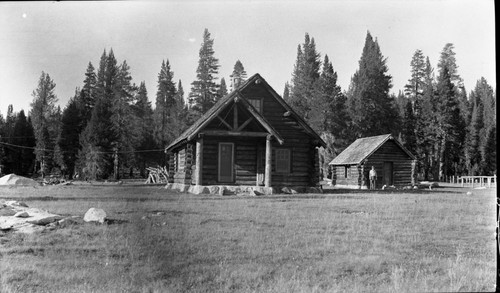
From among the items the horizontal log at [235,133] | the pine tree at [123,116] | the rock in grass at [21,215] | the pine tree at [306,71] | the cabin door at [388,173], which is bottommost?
the rock in grass at [21,215]

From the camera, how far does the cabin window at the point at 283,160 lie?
60.9ft

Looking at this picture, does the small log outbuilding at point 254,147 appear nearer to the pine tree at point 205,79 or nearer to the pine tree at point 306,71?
the pine tree at point 306,71

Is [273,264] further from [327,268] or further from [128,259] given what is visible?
[128,259]

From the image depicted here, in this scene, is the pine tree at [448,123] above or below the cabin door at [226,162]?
above

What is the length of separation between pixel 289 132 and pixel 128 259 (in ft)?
45.1

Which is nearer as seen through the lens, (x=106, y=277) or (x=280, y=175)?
(x=106, y=277)

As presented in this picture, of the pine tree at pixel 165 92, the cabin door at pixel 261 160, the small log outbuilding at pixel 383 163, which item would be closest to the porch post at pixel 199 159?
the cabin door at pixel 261 160

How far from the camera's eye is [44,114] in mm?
5586

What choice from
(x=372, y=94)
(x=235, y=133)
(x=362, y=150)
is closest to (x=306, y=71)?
(x=372, y=94)

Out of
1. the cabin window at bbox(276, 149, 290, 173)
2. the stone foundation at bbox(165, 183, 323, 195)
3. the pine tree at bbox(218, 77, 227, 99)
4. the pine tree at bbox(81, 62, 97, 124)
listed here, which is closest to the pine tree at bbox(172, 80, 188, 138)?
the pine tree at bbox(218, 77, 227, 99)

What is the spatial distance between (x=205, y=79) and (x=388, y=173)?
25097 mm

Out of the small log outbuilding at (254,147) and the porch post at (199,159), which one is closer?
the porch post at (199,159)

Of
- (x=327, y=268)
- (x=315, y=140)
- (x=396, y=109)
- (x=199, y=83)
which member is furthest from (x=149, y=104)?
(x=315, y=140)

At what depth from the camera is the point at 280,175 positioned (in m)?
18.4
